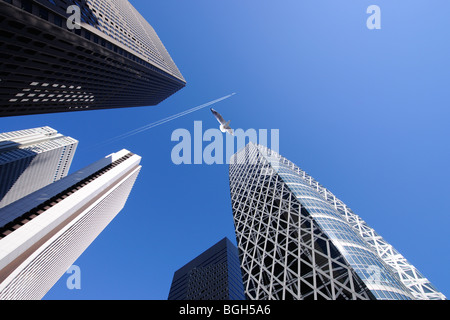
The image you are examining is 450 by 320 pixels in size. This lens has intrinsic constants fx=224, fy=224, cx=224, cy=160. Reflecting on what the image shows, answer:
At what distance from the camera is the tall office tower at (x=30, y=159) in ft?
387

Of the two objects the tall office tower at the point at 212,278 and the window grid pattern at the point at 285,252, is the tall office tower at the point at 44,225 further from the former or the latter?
the window grid pattern at the point at 285,252

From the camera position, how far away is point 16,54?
35188 millimetres

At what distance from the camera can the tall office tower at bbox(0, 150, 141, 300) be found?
2484 inches

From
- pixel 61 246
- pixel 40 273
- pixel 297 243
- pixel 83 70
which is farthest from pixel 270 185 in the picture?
pixel 40 273

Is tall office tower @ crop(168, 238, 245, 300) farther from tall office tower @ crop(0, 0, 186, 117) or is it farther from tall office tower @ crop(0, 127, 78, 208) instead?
tall office tower @ crop(0, 127, 78, 208)

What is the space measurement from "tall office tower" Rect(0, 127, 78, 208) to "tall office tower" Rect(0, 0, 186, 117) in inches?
3075

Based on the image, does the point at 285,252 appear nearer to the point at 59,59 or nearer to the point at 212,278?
the point at 59,59

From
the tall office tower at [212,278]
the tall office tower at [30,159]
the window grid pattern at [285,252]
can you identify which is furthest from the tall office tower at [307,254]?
the tall office tower at [30,159]

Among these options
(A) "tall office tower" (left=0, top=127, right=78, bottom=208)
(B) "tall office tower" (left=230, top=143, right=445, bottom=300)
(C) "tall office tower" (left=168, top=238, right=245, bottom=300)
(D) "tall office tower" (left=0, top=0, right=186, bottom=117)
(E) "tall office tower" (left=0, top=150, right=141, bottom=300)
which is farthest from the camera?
(A) "tall office tower" (left=0, top=127, right=78, bottom=208)

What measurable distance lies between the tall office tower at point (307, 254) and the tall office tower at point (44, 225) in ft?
200

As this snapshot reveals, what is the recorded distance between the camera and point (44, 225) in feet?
231

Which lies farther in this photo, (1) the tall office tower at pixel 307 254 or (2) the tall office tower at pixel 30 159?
(2) the tall office tower at pixel 30 159

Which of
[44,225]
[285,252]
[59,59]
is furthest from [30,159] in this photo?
[285,252]

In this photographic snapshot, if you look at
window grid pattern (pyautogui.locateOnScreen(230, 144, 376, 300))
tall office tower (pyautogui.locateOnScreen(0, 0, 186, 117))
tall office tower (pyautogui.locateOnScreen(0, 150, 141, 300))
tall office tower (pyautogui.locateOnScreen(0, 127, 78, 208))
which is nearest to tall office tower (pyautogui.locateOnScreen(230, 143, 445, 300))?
A: window grid pattern (pyautogui.locateOnScreen(230, 144, 376, 300))
